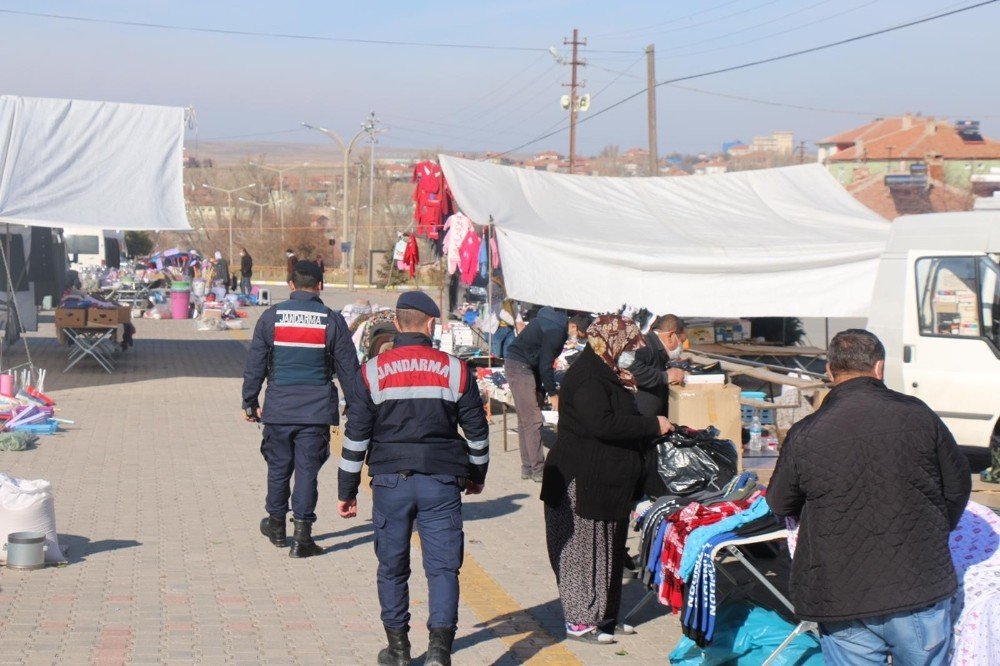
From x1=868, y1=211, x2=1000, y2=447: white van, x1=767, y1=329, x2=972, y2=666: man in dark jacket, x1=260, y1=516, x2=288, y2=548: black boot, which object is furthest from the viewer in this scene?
x1=868, y1=211, x2=1000, y2=447: white van

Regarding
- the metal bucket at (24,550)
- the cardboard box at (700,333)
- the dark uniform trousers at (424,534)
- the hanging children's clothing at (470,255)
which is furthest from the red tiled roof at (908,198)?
the dark uniform trousers at (424,534)

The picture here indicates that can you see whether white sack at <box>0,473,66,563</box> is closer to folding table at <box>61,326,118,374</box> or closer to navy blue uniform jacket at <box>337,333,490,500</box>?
navy blue uniform jacket at <box>337,333,490,500</box>

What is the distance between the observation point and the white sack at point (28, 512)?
297 inches

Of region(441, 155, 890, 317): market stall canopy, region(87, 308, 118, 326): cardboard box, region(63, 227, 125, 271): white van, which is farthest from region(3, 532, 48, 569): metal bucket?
region(63, 227, 125, 271): white van

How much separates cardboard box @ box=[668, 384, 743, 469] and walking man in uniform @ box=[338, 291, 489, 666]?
4.29 metres

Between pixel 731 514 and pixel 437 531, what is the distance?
55.7 inches

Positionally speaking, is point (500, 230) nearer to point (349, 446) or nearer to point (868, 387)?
point (349, 446)

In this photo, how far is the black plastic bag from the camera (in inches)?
273

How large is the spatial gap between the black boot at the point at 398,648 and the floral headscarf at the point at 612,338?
5.46 ft

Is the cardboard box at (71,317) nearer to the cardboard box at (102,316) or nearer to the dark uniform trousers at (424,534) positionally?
the cardboard box at (102,316)

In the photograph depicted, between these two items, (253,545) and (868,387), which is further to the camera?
(253,545)

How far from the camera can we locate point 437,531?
18.5ft

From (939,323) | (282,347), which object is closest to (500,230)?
(939,323)

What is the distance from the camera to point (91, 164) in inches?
663
